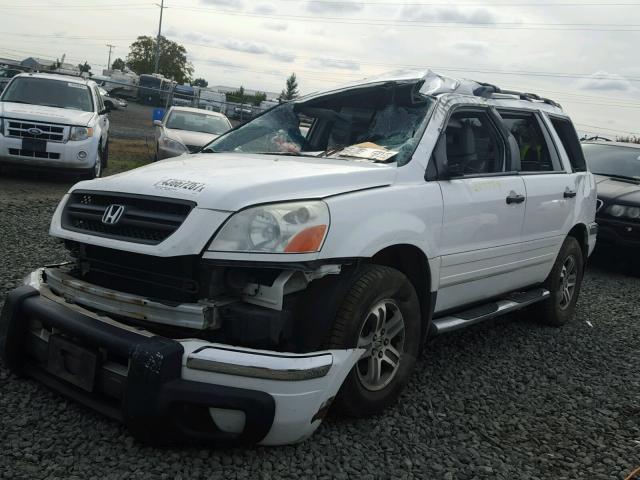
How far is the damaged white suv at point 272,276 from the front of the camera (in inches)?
98.5

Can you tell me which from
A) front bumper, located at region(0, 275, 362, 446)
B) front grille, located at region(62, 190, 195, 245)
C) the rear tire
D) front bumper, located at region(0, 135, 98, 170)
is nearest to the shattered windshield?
front grille, located at region(62, 190, 195, 245)

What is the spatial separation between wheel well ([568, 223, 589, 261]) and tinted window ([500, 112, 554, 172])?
721mm

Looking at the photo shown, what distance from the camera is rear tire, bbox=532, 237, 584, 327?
4969 millimetres

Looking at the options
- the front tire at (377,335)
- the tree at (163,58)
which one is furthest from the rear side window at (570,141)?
the tree at (163,58)

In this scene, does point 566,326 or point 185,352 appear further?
point 566,326

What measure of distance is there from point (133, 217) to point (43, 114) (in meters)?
7.84

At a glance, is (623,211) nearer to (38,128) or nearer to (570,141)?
(570,141)

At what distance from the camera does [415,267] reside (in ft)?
11.0

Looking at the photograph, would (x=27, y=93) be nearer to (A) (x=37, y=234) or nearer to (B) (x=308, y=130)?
(A) (x=37, y=234)

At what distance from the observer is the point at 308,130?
4.02m

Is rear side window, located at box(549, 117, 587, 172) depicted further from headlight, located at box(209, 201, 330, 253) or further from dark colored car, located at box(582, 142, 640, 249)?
headlight, located at box(209, 201, 330, 253)

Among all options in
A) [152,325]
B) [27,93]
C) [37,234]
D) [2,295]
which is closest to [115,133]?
[27,93]

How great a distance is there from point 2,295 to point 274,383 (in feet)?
8.91

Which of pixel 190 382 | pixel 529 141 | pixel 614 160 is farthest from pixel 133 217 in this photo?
pixel 614 160
